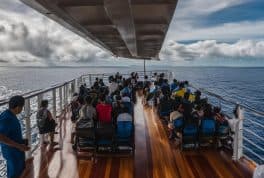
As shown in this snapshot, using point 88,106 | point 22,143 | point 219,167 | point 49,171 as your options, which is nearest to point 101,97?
point 88,106

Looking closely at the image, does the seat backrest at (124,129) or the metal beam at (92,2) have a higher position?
the metal beam at (92,2)

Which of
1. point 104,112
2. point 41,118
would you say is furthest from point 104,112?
point 41,118

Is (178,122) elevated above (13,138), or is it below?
below

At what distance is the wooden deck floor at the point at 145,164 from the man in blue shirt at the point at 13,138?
4.21 ft

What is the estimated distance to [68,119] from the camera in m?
7.68

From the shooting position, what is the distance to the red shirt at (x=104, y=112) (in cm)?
536

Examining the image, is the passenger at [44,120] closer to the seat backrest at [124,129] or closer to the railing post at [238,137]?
the seat backrest at [124,129]

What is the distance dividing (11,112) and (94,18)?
3267 millimetres

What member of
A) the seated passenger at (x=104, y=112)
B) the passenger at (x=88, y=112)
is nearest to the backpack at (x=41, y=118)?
the passenger at (x=88, y=112)

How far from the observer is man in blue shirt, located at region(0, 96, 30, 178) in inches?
101

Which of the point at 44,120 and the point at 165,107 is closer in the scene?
the point at 44,120

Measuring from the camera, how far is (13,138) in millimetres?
2646

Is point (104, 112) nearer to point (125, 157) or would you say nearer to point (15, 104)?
point (125, 157)

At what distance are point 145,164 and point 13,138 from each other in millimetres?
2318
